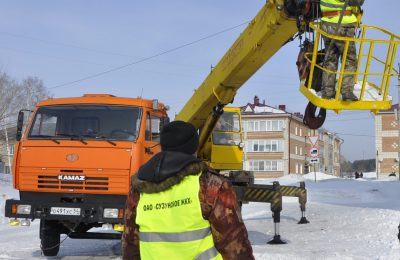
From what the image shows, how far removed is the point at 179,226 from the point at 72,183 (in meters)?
6.09

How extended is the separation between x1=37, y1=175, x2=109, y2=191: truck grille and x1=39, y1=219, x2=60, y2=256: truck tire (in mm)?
907

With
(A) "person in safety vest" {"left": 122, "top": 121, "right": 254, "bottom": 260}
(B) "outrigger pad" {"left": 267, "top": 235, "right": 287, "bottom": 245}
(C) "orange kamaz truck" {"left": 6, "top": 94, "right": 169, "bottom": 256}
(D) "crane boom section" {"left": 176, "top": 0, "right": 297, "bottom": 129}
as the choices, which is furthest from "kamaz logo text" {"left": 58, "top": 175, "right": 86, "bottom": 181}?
(A) "person in safety vest" {"left": 122, "top": 121, "right": 254, "bottom": 260}

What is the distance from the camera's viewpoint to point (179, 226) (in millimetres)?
2666

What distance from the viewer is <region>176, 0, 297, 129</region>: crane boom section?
7016 millimetres

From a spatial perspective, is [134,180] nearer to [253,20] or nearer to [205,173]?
[205,173]

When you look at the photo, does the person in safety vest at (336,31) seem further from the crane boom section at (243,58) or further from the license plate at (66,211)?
the license plate at (66,211)

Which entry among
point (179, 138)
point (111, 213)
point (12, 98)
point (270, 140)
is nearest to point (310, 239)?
point (111, 213)

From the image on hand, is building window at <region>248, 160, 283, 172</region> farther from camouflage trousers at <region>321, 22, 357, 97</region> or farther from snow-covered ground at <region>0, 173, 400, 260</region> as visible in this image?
camouflage trousers at <region>321, 22, 357, 97</region>

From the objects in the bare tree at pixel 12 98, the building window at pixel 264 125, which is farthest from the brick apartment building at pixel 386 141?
the bare tree at pixel 12 98

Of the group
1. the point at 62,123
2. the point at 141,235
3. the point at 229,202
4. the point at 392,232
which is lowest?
the point at 392,232

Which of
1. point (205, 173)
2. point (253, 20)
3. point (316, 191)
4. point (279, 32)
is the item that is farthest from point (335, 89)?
point (316, 191)

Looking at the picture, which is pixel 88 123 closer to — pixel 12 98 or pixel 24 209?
pixel 24 209

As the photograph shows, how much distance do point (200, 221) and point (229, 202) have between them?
18 centimetres

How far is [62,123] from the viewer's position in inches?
355
